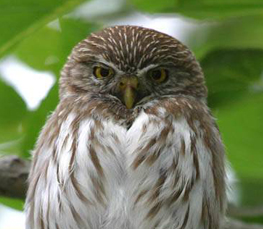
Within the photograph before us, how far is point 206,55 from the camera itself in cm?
476

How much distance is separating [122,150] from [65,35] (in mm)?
737

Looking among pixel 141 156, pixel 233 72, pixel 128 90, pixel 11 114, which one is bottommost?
pixel 141 156

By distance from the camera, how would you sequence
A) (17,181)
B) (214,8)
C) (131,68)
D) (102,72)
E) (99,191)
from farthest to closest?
(102,72)
(131,68)
(17,181)
(99,191)
(214,8)

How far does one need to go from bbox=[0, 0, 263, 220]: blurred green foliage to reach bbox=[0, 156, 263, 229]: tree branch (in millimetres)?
133

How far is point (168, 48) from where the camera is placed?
5.12 meters

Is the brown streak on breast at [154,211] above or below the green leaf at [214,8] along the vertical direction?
below

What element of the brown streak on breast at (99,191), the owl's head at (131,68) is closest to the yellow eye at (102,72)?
the owl's head at (131,68)

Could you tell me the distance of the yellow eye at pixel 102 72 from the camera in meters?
4.97

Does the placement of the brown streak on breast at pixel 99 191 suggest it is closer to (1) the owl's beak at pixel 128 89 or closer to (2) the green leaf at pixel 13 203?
(1) the owl's beak at pixel 128 89

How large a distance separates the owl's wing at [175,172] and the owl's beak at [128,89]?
0.10 meters

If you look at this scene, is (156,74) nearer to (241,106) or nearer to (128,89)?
(128,89)

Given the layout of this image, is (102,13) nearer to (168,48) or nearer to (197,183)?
(168,48)

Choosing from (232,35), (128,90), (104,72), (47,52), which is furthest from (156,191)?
(47,52)

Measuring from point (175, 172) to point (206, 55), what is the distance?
0.63 metres
